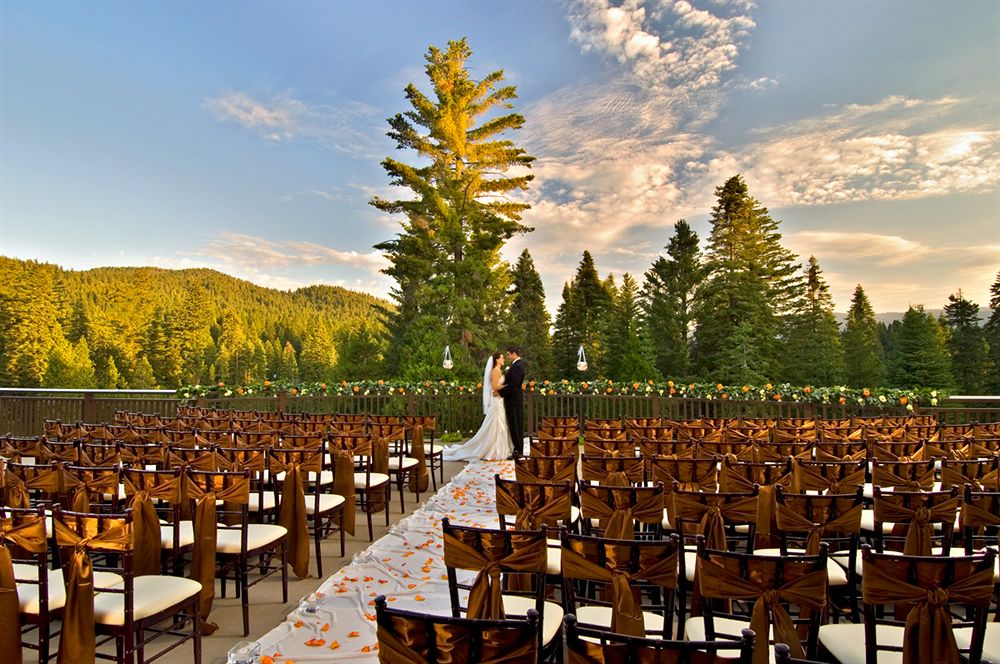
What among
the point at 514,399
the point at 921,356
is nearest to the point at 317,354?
the point at 921,356

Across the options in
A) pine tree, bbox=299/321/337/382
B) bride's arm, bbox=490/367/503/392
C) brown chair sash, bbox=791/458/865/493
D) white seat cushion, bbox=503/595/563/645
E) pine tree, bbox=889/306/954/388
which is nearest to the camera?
white seat cushion, bbox=503/595/563/645

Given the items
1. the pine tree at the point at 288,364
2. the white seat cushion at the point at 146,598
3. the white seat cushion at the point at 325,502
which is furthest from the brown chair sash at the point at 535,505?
the pine tree at the point at 288,364

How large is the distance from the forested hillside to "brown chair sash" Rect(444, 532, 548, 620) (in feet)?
114

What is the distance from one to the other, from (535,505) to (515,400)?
25.9 feet

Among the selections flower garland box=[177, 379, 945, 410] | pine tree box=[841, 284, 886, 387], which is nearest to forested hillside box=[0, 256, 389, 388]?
flower garland box=[177, 379, 945, 410]

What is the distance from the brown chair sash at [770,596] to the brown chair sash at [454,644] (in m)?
1.04

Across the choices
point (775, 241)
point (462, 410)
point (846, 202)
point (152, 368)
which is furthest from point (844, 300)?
point (152, 368)

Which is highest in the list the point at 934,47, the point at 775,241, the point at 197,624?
the point at 934,47

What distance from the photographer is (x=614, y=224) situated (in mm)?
38969

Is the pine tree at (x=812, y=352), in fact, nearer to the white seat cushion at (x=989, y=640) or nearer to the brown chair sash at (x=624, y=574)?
the white seat cushion at (x=989, y=640)

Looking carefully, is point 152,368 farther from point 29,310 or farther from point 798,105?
point 798,105

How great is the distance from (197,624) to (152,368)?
5602 centimetres

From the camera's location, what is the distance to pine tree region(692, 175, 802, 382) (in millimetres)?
35166

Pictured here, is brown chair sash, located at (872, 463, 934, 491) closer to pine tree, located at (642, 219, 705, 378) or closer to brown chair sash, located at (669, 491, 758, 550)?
brown chair sash, located at (669, 491, 758, 550)
